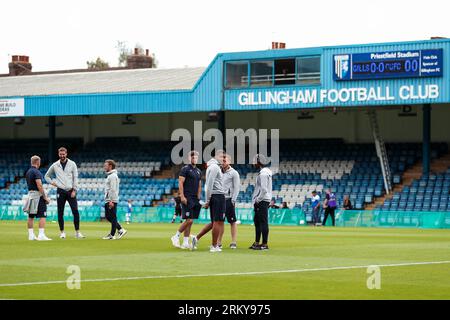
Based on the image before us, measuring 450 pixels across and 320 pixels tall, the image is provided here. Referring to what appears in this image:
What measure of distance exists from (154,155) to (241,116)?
18.1 ft

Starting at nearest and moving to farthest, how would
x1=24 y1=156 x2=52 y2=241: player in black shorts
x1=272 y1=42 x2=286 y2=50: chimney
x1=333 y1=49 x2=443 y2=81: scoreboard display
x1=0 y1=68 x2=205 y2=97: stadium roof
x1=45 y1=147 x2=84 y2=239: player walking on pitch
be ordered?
x1=24 y1=156 x2=52 y2=241: player in black shorts
x1=45 y1=147 x2=84 y2=239: player walking on pitch
x1=333 y1=49 x2=443 y2=81: scoreboard display
x1=0 y1=68 x2=205 y2=97: stadium roof
x1=272 y1=42 x2=286 y2=50: chimney

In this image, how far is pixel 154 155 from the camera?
59531 mm

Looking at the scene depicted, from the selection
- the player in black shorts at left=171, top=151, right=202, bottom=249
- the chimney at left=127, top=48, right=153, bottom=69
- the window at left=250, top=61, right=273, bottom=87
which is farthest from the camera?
the chimney at left=127, top=48, right=153, bottom=69

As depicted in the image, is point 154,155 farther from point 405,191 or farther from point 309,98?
point 405,191

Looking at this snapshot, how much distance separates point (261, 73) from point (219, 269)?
3587 cm

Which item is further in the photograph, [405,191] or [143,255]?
[405,191]

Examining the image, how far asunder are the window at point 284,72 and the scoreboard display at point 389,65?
2541 millimetres

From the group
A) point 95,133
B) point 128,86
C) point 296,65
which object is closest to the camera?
Answer: point 296,65

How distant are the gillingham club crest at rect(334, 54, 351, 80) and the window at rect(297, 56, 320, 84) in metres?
1.10

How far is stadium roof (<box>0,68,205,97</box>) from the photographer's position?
57.2m

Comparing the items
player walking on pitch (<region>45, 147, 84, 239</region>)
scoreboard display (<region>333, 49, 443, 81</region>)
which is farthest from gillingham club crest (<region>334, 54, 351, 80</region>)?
player walking on pitch (<region>45, 147, 84, 239</region>)

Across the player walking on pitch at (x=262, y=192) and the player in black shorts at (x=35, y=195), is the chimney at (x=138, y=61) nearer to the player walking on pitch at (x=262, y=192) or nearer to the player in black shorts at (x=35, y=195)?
the player in black shorts at (x=35, y=195)

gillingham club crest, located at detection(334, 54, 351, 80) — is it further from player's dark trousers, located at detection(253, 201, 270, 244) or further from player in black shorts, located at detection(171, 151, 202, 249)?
player in black shorts, located at detection(171, 151, 202, 249)
